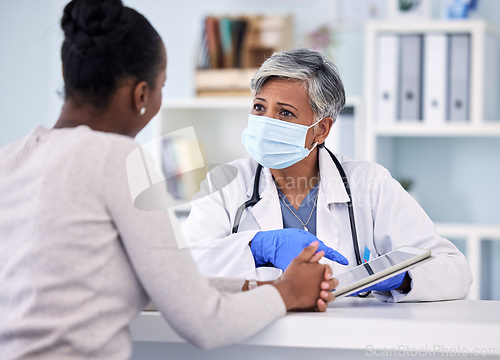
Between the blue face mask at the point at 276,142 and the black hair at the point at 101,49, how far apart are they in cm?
72

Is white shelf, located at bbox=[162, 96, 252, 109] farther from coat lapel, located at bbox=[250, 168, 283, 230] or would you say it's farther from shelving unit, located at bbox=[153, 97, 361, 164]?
coat lapel, located at bbox=[250, 168, 283, 230]

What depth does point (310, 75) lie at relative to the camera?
154 cm

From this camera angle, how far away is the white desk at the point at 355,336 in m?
0.88

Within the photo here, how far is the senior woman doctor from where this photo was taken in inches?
55.4

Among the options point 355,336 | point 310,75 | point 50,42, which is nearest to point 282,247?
point 355,336

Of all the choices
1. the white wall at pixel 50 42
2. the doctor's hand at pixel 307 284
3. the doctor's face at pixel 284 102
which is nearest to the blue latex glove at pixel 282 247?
the doctor's hand at pixel 307 284

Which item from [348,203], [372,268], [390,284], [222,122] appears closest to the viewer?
[372,268]

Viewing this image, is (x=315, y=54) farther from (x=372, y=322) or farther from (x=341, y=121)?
(x=341, y=121)

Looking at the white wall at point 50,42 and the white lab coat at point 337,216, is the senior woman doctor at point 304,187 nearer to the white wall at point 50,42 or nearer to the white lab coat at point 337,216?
the white lab coat at point 337,216

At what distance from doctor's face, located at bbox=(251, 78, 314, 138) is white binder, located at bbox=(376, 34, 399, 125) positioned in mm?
1113

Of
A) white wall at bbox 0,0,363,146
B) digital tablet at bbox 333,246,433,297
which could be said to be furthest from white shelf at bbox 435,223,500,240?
digital tablet at bbox 333,246,433,297

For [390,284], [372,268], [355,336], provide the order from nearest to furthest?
[355,336] < [372,268] < [390,284]

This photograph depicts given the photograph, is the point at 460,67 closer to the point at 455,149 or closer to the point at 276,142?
the point at 455,149

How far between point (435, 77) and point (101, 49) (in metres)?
2.00
